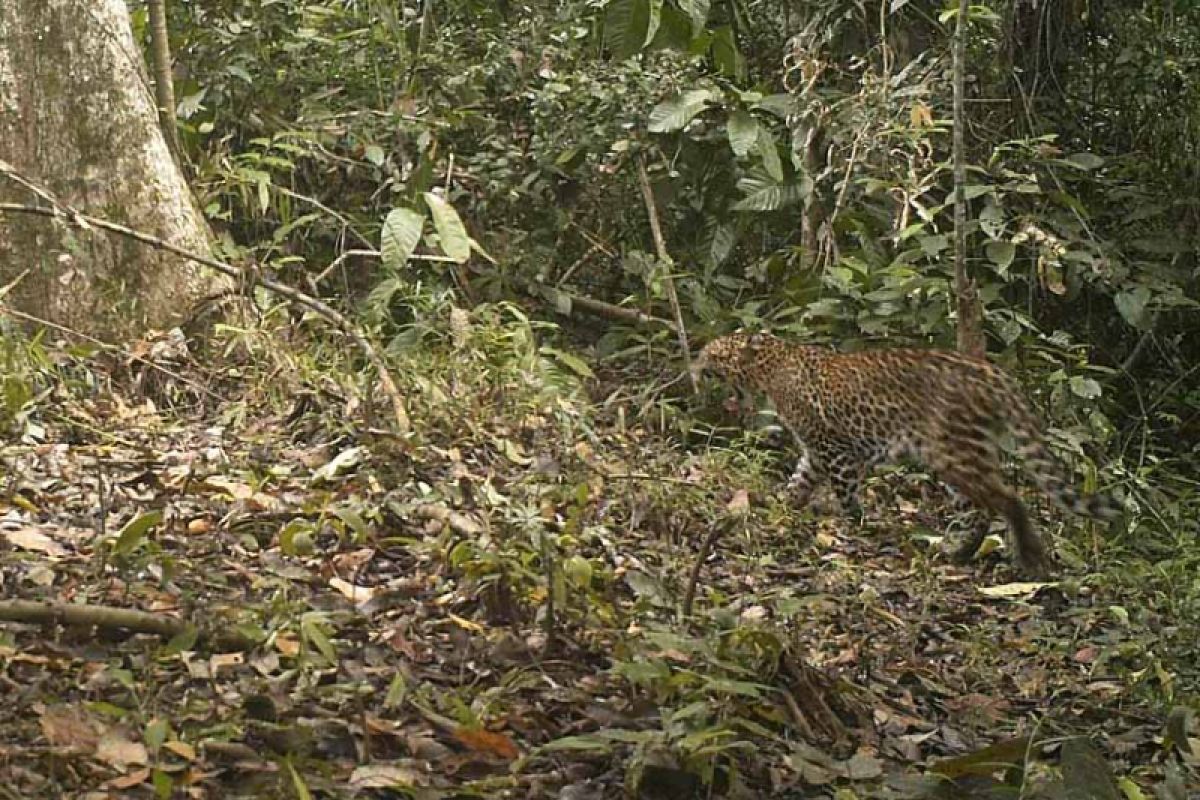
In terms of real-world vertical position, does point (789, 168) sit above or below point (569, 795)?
above

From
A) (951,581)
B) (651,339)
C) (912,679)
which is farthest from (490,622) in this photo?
(651,339)

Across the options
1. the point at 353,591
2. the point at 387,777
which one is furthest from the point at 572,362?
the point at 387,777

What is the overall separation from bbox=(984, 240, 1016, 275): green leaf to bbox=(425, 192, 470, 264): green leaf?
104 inches

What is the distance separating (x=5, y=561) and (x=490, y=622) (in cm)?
163

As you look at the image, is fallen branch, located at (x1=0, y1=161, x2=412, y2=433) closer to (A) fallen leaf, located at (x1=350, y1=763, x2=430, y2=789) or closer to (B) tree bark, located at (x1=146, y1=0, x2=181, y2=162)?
(B) tree bark, located at (x1=146, y1=0, x2=181, y2=162)

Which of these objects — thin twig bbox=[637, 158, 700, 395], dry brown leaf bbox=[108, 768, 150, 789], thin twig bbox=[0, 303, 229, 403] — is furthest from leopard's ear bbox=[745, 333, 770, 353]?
dry brown leaf bbox=[108, 768, 150, 789]

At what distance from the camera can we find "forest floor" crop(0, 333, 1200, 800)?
4.72 metres

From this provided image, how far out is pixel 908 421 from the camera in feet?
26.5

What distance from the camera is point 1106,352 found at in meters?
9.58

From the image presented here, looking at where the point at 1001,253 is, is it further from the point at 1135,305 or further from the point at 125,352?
the point at 125,352

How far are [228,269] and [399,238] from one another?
0.84 meters

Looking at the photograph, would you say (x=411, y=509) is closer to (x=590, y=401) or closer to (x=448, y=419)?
(x=448, y=419)

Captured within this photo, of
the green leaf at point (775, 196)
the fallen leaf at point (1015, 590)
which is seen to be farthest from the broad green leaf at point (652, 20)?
the green leaf at point (775, 196)

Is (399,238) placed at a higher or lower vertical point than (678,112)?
lower
